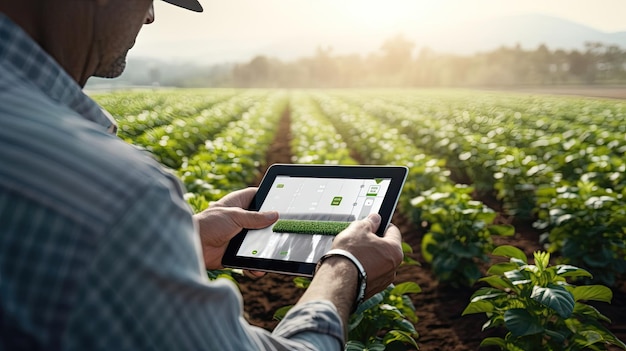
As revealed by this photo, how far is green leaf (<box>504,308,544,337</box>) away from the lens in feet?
9.78

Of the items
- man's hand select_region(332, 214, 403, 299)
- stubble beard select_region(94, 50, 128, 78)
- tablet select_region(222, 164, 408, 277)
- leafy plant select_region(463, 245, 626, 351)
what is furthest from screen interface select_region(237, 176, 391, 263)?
leafy plant select_region(463, 245, 626, 351)

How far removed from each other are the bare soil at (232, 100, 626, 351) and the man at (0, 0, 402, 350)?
3.48 metres

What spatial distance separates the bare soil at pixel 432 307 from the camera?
4180mm

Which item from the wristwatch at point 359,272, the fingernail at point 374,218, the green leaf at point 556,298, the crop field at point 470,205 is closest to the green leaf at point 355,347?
the green leaf at point 556,298

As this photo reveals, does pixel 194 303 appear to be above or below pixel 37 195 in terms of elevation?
below

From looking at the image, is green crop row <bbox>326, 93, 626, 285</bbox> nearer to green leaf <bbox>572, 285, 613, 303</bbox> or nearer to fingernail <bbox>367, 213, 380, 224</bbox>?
green leaf <bbox>572, 285, 613, 303</bbox>

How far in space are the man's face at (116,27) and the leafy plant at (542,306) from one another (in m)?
2.35

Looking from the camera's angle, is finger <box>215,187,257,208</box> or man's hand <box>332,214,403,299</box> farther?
finger <box>215,187,257,208</box>

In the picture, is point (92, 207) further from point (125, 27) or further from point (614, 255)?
point (614, 255)

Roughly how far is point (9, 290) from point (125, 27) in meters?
0.53

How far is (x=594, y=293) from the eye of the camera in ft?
10.0

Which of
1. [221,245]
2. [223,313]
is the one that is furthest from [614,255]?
[223,313]

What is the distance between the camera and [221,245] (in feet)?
6.08

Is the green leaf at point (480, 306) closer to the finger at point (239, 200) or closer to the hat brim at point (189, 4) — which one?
the finger at point (239, 200)
